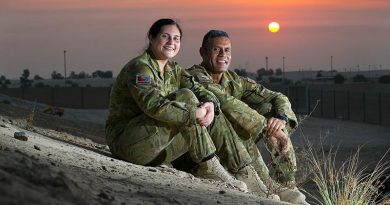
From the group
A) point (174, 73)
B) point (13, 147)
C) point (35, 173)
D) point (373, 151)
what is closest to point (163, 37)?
point (174, 73)

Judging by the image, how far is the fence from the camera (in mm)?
40062

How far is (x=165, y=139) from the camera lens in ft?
27.9

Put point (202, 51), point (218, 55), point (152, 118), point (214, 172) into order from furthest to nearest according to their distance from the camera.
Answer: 1. point (202, 51)
2. point (218, 55)
3. point (214, 172)
4. point (152, 118)

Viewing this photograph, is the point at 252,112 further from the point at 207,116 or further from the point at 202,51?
the point at 202,51

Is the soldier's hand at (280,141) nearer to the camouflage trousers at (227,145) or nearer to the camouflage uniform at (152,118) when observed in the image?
the camouflage trousers at (227,145)

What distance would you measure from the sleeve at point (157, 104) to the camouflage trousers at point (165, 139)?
15cm

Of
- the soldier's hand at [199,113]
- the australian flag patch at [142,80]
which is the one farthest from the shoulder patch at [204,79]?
Answer: the soldier's hand at [199,113]

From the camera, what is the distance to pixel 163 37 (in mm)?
8891

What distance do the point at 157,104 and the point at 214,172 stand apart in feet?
3.02

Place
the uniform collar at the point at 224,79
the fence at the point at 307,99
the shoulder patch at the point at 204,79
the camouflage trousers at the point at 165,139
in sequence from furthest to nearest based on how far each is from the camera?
1. the fence at the point at 307,99
2. the uniform collar at the point at 224,79
3. the shoulder patch at the point at 204,79
4. the camouflage trousers at the point at 165,139

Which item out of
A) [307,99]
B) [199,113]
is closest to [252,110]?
[199,113]

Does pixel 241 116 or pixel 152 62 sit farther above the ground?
pixel 152 62

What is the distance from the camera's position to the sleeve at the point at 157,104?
8.23 metres

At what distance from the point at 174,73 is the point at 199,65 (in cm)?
74
